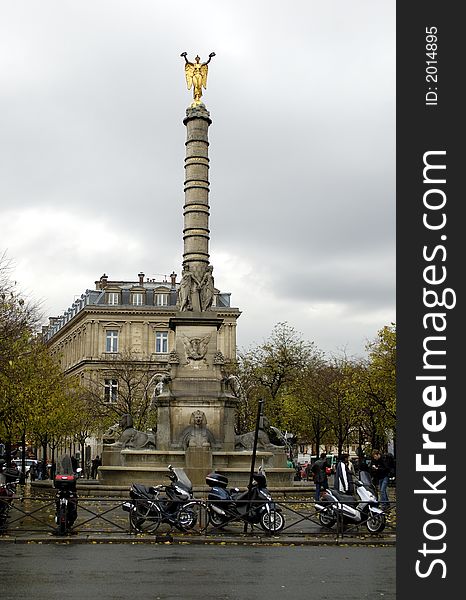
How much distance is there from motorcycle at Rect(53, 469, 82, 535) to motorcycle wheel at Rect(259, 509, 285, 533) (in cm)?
405

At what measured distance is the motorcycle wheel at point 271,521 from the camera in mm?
19812

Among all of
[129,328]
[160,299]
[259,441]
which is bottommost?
[259,441]

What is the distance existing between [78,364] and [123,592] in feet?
254

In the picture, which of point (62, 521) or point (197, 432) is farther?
point (197, 432)

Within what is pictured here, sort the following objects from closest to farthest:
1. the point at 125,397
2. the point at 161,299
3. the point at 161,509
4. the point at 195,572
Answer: the point at 195,572 < the point at 161,509 < the point at 125,397 < the point at 161,299

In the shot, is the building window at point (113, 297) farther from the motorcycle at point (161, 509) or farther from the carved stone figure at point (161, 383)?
the motorcycle at point (161, 509)

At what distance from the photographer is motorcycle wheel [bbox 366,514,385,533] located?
20.2 m

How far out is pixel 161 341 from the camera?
8894cm

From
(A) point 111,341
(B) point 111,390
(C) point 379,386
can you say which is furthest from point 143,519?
(A) point 111,341

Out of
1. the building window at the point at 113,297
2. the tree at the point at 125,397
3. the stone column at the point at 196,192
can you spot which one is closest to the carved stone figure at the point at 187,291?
the stone column at the point at 196,192

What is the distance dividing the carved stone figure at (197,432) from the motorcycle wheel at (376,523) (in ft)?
37.6

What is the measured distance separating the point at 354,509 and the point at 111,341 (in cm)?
6958

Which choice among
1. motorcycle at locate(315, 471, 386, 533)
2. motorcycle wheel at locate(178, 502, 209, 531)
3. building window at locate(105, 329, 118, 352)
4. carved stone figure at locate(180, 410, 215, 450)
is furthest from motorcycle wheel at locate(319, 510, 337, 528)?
building window at locate(105, 329, 118, 352)

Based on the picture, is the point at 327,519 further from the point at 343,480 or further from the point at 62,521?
the point at 62,521
